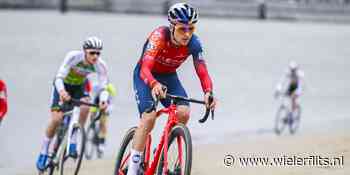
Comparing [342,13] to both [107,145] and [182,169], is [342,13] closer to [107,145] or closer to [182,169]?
[107,145]

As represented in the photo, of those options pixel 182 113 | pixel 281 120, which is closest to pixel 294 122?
pixel 281 120

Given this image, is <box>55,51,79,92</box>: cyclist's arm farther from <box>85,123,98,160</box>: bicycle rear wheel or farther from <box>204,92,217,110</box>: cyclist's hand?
<box>85,123,98,160</box>: bicycle rear wheel

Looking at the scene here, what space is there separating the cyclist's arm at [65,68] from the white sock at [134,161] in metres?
2.70

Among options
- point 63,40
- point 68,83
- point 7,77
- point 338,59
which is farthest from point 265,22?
point 68,83

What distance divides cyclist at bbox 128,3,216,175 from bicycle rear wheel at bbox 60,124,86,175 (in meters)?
2.37

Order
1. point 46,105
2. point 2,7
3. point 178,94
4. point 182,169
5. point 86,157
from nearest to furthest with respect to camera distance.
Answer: point 182,169
point 178,94
point 86,157
point 46,105
point 2,7

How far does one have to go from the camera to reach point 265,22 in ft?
107

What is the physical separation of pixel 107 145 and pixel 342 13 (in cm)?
2040

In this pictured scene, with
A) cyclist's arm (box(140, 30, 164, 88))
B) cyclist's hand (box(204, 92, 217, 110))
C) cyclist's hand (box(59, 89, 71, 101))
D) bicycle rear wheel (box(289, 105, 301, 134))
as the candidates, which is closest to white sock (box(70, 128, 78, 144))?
cyclist's hand (box(59, 89, 71, 101))

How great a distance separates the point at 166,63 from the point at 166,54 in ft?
0.40

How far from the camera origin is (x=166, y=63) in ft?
23.5

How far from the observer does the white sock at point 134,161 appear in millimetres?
7070

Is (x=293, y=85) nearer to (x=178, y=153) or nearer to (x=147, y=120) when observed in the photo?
(x=147, y=120)

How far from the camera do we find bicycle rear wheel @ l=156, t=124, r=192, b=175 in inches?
255
